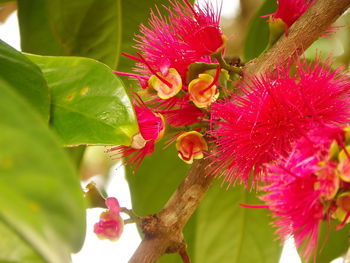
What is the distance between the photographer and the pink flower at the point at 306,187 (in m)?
0.60

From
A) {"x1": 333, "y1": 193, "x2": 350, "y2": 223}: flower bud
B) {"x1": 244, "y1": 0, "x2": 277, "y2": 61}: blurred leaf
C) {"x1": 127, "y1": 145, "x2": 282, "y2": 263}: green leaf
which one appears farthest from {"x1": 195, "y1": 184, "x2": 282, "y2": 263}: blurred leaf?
{"x1": 333, "y1": 193, "x2": 350, "y2": 223}: flower bud

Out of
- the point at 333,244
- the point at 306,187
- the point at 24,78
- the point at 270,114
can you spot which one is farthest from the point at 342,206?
the point at 333,244

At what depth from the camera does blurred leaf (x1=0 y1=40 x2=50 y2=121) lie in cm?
69

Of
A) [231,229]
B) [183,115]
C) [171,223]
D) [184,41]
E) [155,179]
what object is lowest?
[231,229]

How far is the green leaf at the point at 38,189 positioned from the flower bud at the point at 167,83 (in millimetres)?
349

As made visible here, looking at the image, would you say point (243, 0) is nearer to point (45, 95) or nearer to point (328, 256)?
point (328, 256)

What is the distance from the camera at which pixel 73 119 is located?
733 millimetres

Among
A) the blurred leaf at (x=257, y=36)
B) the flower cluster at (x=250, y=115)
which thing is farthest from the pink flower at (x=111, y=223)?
the blurred leaf at (x=257, y=36)

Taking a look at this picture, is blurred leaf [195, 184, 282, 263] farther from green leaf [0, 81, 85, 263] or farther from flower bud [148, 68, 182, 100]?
green leaf [0, 81, 85, 263]

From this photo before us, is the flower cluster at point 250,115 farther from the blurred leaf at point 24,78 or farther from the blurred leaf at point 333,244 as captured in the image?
the blurred leaf at point 333,244

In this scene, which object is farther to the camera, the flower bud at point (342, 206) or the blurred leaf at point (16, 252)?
the flower bud at point (342, 206)

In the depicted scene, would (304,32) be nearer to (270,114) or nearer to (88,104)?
(270,114)

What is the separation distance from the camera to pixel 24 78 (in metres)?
0.70

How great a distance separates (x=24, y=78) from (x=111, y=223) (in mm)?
239
